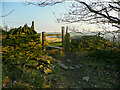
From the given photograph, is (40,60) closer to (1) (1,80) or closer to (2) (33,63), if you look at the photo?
(2) (33,63)

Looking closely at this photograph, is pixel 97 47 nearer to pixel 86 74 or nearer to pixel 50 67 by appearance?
pixel 86 74

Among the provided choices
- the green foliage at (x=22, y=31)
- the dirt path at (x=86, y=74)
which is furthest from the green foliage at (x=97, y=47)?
the green foliage at (x=22, y=31)

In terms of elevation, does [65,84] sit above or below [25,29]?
below

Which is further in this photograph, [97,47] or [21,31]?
[97,47]

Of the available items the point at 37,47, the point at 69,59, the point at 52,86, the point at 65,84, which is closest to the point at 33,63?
the point at 37,47

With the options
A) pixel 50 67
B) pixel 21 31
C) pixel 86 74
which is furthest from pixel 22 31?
pixel 86 74

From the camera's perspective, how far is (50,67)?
5.99m

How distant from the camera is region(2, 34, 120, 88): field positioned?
491 centimetres

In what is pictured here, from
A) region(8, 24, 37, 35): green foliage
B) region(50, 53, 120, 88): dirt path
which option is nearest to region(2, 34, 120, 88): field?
region(50, 53, 120, 88): dirt path

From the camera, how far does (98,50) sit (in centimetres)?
867

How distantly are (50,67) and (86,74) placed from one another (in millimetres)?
2162

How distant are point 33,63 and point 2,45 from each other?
1.61 m

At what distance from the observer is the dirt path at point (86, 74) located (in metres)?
5.72

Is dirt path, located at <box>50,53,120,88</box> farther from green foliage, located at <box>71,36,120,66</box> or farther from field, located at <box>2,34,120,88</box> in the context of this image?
green foliage, located at <box>71,36,120,66</box>
